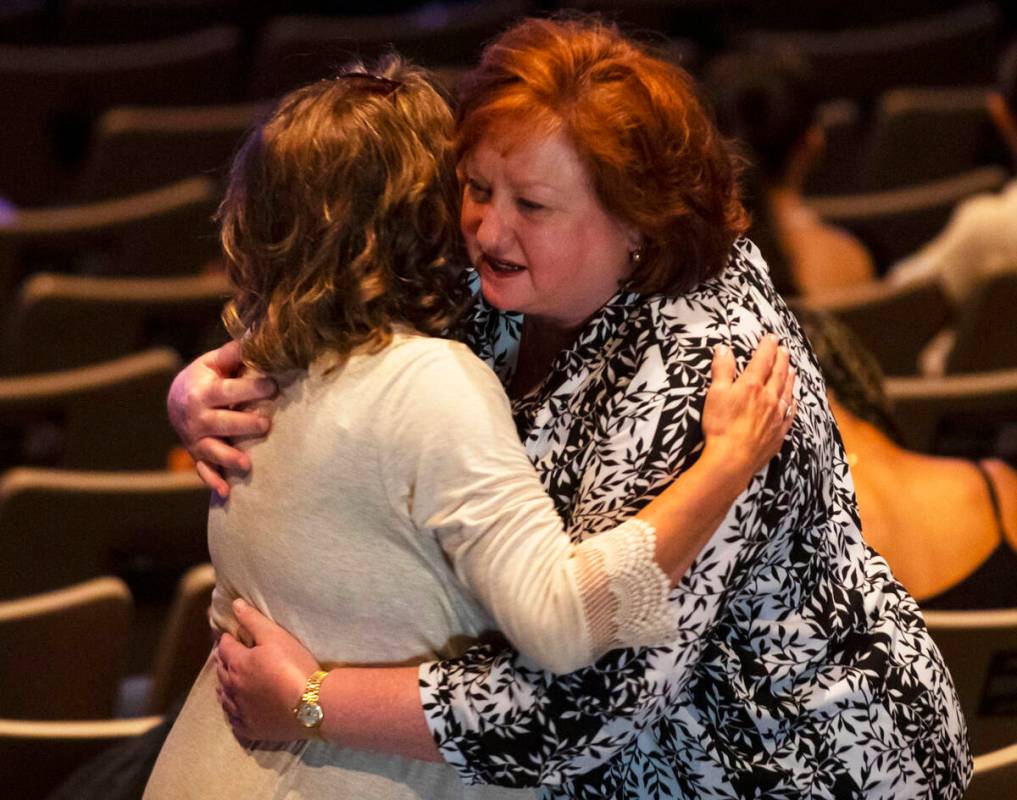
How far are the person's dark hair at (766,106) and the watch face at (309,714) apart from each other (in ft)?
7.45

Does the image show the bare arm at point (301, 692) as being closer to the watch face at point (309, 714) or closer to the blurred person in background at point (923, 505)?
the watch face at point (309, 714)

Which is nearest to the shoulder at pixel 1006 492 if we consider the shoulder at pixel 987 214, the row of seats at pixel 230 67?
the shoulder at pixel 987 214

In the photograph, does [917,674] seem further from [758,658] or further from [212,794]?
[212,794]

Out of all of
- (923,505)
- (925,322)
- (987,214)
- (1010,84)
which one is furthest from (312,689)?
(1010,84)

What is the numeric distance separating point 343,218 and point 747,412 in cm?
45

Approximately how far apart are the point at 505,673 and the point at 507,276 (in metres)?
0.42

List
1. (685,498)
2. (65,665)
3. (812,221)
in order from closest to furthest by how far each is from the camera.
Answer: (685,498), (65,665), (812,221)

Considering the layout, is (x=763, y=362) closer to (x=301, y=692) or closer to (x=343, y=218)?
(x=343, y=218)

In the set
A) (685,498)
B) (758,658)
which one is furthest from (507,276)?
(758,658)

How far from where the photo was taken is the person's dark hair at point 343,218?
1661mm

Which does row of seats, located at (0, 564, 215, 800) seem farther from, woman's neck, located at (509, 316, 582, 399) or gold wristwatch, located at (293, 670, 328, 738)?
woman's neck, located at (509, 316, 582, 399)

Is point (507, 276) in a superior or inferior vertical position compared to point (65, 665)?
superior

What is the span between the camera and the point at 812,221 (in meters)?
4.28

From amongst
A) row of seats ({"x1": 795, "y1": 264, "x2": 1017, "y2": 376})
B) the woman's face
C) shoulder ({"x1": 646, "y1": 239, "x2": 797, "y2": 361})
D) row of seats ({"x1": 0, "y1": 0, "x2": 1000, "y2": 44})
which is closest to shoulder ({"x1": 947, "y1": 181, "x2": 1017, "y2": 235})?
row of seats ({"x1": 795, "y1": 264, "x2": 1017, "y2": 376})
